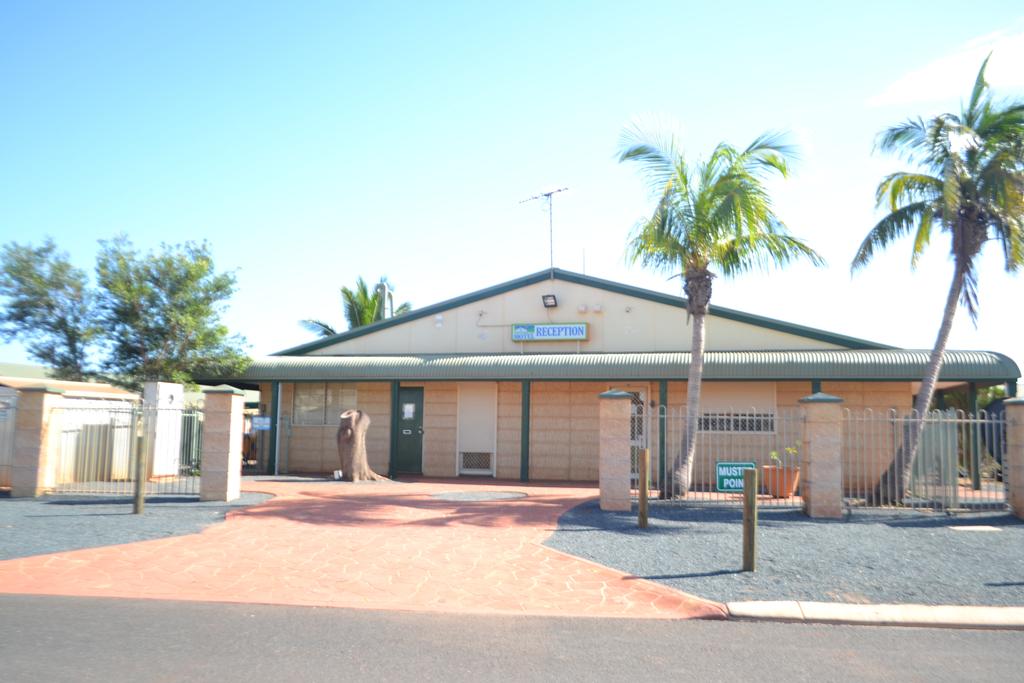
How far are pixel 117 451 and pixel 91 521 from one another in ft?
17.6

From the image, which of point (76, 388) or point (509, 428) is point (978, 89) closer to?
point (509, 428)

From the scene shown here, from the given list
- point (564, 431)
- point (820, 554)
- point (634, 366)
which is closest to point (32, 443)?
point (564, 431)

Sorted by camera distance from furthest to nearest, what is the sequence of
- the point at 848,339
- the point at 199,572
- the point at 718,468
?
1. the point at 848,339
2. the point at 718,468
3. the point at 199,572

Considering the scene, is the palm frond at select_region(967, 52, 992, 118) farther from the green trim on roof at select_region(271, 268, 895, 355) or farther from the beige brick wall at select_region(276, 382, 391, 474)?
the beige brick wall at select_region(276, 382, 391, 474)

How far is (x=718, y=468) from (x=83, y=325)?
601 inches

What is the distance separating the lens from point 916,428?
544 inches

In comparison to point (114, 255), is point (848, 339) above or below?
below

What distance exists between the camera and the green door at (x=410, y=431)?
19.7m

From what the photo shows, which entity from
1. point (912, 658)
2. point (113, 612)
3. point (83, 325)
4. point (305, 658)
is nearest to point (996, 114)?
point (912, 658)

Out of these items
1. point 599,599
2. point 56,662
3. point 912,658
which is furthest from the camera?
point 599,599

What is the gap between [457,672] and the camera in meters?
5.45

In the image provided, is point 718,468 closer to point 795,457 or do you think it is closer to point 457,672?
point 795,457

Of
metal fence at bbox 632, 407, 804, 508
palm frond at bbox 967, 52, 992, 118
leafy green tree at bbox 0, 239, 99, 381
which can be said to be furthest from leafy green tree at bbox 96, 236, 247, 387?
palm frond at bbox 967, 52, 992, 118

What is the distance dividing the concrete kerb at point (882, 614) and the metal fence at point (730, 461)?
11.5 ft
